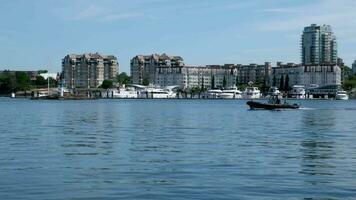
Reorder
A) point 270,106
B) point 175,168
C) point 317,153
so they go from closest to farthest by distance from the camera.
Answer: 1. point 175,168
2. point 317,153
3. point 270,106

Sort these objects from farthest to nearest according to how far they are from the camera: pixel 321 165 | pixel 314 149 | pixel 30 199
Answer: pixel 314 149, pixel 321 165, pixel 30 199

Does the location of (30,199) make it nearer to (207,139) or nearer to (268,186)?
(268,186)

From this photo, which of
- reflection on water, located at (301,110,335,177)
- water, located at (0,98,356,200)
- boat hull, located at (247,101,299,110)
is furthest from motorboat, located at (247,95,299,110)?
water, located at (0,98,356,200)

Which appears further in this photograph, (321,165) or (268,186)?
(321,165)

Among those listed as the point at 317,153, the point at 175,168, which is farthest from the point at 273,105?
the point at 175,168

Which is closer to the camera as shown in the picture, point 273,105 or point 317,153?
point 317,153

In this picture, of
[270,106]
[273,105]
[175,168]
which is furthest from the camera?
[270,106]

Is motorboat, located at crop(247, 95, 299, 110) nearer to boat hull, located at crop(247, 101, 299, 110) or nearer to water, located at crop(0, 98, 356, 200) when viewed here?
boat hull, located at crop(247, 101, 299, 110)

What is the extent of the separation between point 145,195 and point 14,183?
441 centimetres

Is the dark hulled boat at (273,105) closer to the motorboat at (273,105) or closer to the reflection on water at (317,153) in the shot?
the motorboat at (273,105)

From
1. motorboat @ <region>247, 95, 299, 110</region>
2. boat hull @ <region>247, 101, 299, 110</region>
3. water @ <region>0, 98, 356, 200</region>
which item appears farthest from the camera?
motorboat @ <region>247, 95, 299, 110</region>

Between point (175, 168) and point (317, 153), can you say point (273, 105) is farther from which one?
point (175, 168)

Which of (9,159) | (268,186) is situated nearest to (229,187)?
(268,186)

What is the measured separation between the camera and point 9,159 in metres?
27.2
